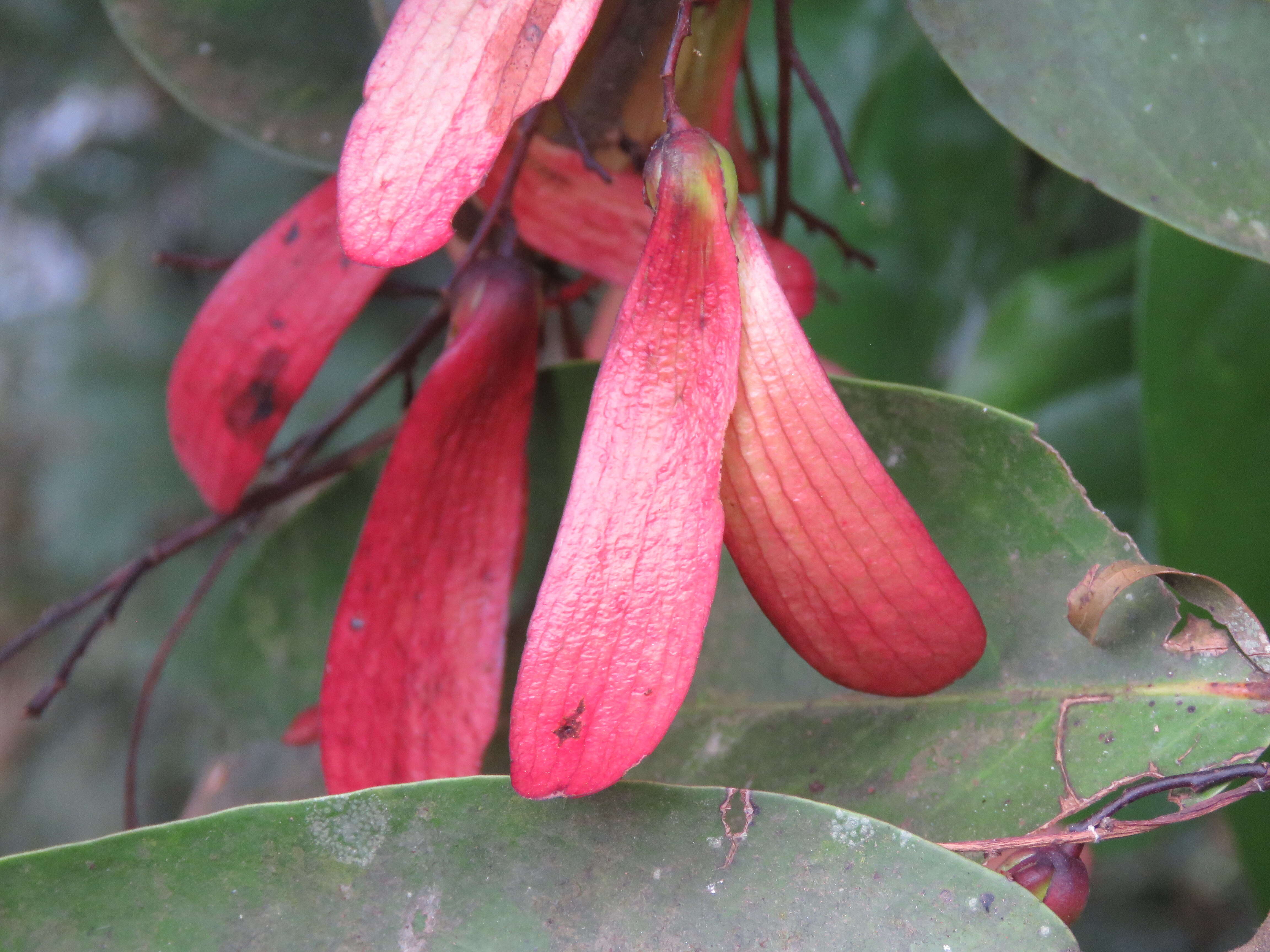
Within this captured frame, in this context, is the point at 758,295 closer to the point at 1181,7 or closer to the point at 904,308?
the point at 1181,7

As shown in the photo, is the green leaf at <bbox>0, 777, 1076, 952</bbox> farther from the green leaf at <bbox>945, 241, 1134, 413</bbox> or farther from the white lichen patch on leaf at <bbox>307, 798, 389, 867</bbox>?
the green leaf at <bbox>945, 241, 1134, 413</bbox>

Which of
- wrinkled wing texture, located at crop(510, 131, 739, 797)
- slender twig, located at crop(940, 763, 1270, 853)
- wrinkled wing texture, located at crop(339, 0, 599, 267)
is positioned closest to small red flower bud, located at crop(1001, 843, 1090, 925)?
slender twig, located at crop(940, 763, 1270, 853)

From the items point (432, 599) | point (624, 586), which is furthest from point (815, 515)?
point (432, 599)

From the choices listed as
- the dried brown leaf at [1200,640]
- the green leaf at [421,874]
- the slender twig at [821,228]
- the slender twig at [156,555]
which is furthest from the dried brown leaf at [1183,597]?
the slender twig at [156,555]

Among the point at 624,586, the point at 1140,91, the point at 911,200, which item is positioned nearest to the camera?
the point at 624,586

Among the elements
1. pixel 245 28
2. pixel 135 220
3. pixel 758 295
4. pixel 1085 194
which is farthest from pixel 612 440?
pixel 135 220

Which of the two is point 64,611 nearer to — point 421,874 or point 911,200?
point 421,874
